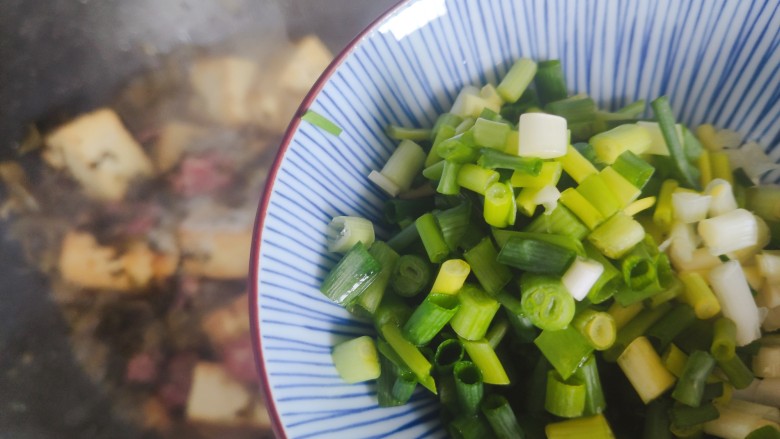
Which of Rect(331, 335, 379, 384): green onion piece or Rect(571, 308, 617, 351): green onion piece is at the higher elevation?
Rect(331, 335, 379, 384): green onion piece

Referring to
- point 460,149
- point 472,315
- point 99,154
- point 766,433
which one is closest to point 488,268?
point 472,315

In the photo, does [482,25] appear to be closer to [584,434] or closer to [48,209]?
[584,434]

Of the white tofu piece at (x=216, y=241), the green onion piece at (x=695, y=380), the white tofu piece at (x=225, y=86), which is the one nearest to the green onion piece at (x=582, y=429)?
the green onion piece at (x=695, y=380)

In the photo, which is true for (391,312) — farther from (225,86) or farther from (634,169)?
(225,86)

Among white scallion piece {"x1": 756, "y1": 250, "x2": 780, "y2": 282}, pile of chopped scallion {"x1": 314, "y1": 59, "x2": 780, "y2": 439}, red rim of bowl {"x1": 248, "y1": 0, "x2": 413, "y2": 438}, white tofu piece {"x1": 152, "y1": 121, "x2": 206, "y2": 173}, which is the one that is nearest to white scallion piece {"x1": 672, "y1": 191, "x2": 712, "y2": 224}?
pile of chopped scallion {"x1": 314, "y1": 59, "x2": 780, "y2": 439}

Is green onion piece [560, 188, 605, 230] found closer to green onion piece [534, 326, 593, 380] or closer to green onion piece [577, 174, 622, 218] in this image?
green onion piece [577, 174, 622, 218]

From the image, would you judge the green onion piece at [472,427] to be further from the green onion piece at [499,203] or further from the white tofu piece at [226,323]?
the white tofu piece at [226,323]

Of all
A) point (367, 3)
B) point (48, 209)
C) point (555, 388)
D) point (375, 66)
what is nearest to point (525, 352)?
point (555, 388)
